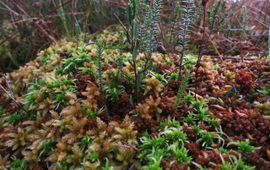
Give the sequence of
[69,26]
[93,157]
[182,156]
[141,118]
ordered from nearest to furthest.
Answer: [182,156] → [93,157] → [141,118] → [69,26]

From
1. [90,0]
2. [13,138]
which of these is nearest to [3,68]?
[90,0]

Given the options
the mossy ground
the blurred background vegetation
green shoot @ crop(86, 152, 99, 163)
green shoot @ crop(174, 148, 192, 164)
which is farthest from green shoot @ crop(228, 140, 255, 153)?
the blurred background vegetation

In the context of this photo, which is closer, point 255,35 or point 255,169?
point 255,169

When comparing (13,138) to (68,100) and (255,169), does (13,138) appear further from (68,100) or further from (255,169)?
(255,169)

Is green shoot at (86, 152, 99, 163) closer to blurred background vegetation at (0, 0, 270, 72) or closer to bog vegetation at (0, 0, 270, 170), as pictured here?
bog vegetation at (0, 0, 270, 170)

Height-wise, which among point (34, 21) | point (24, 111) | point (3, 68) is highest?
point (34, 21)

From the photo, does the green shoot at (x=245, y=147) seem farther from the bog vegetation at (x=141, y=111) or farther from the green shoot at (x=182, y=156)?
the green shoot at (x=182, y=156)

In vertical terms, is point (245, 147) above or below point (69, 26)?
below

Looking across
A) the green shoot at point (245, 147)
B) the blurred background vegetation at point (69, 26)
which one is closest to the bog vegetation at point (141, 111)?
the green shoot at point (245, 147)

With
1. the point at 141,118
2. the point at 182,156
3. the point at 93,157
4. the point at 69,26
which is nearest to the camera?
the point at 182,156

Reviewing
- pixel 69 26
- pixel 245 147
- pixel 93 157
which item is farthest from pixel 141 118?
pixel 69 26

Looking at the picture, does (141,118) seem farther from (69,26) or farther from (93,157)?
(69,26)
